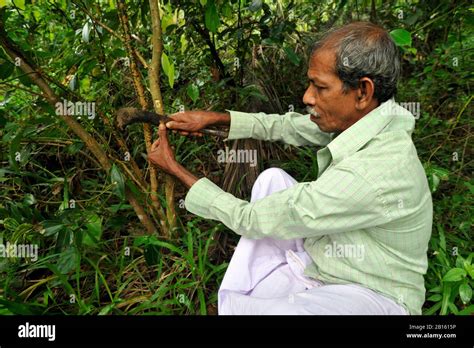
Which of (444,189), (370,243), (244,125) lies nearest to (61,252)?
(244,125)

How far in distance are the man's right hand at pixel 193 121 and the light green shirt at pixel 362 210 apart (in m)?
0.35

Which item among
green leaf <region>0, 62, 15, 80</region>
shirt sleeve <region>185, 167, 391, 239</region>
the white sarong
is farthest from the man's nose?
green leaf <region>0, 62, 15, 80</region>

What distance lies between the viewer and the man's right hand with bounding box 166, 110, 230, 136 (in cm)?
174

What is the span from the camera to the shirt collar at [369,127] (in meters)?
1.37

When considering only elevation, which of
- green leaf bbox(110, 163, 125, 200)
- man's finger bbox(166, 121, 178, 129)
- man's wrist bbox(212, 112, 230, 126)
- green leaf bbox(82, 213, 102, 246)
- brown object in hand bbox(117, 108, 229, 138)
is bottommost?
green leaf bbox(82, 213, 102, 246)

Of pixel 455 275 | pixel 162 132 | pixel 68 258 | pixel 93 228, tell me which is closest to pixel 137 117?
pixel 162 132

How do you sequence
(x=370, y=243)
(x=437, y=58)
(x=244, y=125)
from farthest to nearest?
1. (x=437, y=58)
2. (x=244, y=125)
3. (x=370, y=243)

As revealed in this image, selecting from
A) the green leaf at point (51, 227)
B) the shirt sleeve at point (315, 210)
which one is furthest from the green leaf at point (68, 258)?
the shirt sleeve at point (315, 210)

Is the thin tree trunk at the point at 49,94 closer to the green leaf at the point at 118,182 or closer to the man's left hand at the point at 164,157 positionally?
the green leaf at the point at 118,182

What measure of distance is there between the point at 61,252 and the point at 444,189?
2105mm

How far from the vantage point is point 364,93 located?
140 cm

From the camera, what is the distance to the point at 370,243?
1417 mm

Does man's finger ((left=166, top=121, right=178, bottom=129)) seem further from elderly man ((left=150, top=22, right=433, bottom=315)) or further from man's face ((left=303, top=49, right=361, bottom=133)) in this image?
man's face ((left=303, top=49, right=361, bottom=133))
